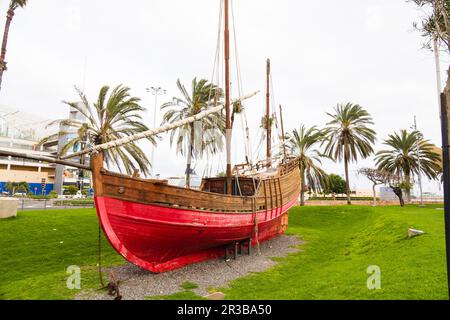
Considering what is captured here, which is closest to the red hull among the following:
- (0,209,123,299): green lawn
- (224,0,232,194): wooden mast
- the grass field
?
the grass field

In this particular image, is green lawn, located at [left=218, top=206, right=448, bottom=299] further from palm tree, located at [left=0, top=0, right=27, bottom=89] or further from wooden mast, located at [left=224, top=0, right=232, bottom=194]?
palm tree, located at [left=0, top=0, right=27, bottom=89]

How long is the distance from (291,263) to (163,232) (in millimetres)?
5761

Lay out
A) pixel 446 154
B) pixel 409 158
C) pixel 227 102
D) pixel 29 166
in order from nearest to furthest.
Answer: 1. pixel 446 154
2. pixel 227 102
3. pixel 409 158
4. pixel 29 166

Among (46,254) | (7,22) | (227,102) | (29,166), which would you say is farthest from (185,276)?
(29,166)

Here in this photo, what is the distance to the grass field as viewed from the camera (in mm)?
6928

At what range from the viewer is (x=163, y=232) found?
8922 millimetres

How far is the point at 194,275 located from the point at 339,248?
27.8ft

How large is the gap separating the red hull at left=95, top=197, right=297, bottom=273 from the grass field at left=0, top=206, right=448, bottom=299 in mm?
1529

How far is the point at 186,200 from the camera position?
9.48 metres

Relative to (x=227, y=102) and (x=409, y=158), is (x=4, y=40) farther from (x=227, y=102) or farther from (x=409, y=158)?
(x=409, y=158)

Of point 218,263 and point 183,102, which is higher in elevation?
point 183,102
